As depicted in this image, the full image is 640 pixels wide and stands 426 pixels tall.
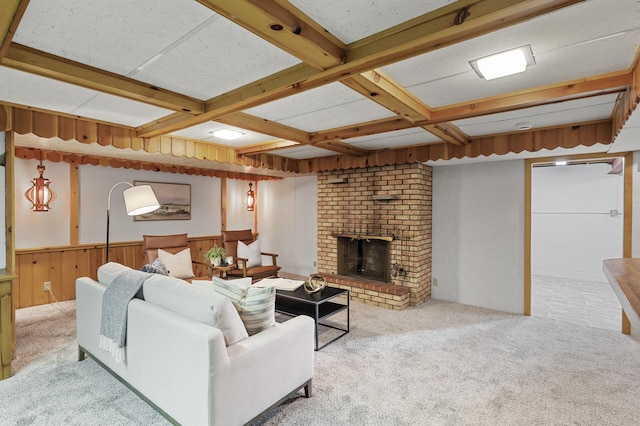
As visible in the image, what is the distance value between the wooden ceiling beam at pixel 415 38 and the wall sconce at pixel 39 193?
12.3 feet

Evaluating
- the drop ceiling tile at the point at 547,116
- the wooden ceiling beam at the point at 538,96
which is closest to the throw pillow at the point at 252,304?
the wooden ceiling beam at the point at 538,96

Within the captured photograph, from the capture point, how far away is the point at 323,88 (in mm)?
2355

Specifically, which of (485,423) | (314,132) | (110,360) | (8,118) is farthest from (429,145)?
(8,118)

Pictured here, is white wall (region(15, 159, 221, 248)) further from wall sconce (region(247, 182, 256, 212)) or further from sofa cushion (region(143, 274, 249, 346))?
sofa cushion (region(143, 274, 249, 346))

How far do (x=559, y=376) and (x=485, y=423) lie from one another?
1.08 m

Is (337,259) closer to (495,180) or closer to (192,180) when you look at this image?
(495,180)

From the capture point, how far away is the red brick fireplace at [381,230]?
4523mm

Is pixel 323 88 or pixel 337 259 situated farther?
pixel 337 259

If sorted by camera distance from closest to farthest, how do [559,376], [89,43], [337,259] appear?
[89,43] → [559,376] → [337,259]

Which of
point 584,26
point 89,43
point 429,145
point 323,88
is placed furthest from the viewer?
point 429,145

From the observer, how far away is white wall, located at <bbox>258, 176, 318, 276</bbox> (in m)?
6.25

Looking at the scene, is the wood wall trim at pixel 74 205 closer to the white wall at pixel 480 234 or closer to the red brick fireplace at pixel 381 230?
the red brick fireplace at pixel 381 230

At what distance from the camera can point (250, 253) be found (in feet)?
17.9

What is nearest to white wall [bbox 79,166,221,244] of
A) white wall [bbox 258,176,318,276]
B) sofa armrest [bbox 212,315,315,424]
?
white wall [bbox 258,176,318,276]
